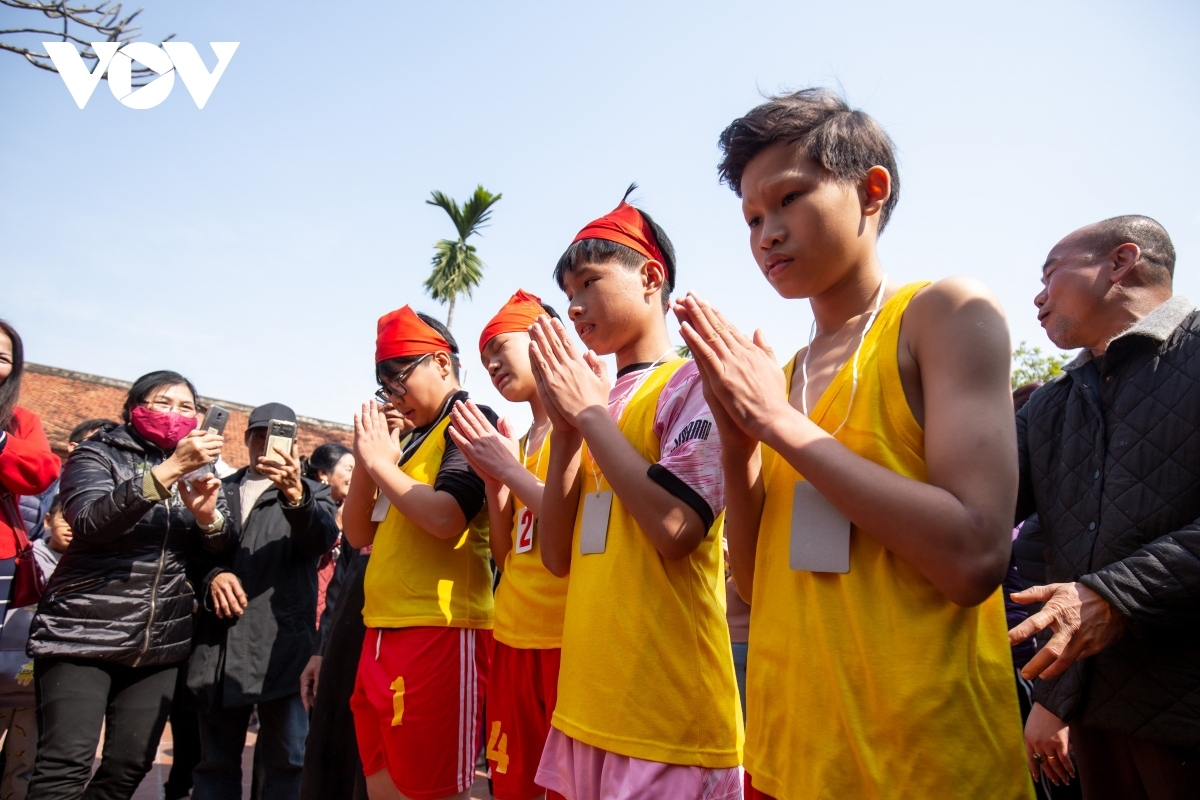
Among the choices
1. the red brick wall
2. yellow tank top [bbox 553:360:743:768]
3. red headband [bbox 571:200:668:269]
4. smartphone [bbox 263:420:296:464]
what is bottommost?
yellow tank top [bbox 553:360:743:768]

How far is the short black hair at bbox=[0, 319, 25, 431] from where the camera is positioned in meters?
3.81

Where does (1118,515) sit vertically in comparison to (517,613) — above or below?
above

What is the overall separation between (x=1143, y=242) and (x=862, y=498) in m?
1.59

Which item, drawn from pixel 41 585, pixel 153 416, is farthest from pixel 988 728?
pixel 41 585

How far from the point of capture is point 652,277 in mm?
2514

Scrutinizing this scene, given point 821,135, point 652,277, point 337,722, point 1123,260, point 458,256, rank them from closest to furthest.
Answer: point 821,135 → point 1123,260 → point 652,277 → point 337,722 → point 458,256

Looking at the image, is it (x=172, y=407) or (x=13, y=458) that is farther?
(x=172, y=407)

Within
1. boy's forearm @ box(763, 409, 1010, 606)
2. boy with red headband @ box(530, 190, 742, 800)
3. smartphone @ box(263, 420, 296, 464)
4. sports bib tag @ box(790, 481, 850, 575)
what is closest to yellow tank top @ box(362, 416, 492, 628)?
boy with red headband @ box(530, 190, 742, 800)

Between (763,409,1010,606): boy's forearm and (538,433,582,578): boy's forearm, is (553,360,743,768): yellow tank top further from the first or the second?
(763,409,1010,606): boy's forearm

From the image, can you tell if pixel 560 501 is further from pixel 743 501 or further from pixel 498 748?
pixel 498 748

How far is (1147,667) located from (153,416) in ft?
13.3

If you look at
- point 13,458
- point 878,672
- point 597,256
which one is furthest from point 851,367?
point 13,458

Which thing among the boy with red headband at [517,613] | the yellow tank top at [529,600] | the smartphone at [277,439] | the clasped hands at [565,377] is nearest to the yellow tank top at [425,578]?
the boy with red headband at [517,613]

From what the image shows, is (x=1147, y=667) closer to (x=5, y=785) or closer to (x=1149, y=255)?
(x=1149, y=255)
